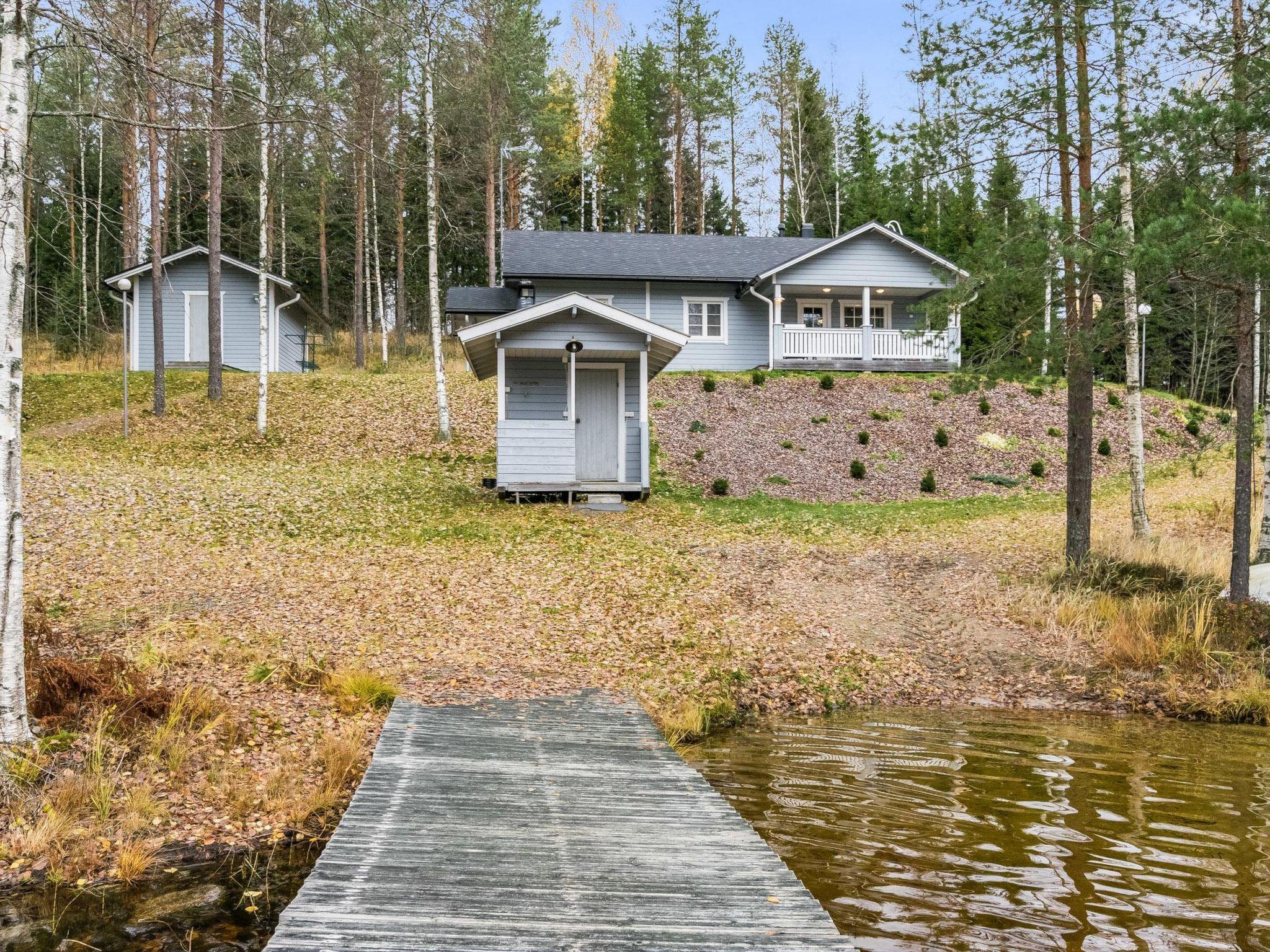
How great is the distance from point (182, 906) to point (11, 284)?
3402 millimetres

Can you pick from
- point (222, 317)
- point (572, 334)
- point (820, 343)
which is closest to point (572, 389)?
point (572, 334)

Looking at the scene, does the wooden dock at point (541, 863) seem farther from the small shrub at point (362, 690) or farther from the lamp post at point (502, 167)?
the lamp post at point (502, 167)

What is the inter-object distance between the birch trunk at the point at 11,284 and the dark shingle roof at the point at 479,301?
1690 cm

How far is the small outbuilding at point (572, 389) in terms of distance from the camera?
14.9 m

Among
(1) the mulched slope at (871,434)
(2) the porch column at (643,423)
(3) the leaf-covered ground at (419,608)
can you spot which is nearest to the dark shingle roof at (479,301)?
(1) the mulched slope at (871,434)

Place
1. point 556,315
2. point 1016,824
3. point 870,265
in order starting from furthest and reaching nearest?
point 870,265, point 556,315, point 1016,824

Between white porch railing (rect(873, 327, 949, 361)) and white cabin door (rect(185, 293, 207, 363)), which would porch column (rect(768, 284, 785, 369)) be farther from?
white cabin door (rect(185, 293, 207, 363))

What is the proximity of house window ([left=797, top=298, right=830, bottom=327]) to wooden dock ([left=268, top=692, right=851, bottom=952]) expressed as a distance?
873 inches

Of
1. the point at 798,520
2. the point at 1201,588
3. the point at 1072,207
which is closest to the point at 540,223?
the point at 798,520

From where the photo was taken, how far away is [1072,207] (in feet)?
36.3

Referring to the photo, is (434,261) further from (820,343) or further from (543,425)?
(820,343)

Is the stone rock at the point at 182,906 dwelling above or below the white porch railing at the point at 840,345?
below

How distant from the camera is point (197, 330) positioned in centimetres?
2550

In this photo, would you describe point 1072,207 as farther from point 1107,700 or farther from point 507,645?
point 507,645
